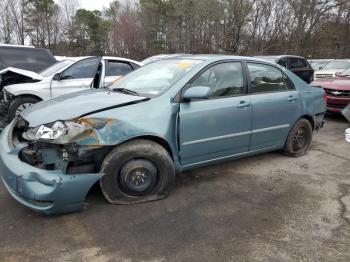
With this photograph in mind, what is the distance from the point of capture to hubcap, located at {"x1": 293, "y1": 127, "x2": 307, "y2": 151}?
5184 mm

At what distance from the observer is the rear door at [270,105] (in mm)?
4426

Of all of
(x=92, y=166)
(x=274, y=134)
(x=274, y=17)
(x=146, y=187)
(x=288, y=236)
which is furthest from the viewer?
(x=274, y=17)

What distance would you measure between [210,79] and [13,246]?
2671 mm

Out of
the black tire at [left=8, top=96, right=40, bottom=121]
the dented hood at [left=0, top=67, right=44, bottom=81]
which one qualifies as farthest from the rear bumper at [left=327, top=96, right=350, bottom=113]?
the black tire at [left=8, top=96, right=40, bottom=121]

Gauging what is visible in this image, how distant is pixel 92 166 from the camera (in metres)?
3.28

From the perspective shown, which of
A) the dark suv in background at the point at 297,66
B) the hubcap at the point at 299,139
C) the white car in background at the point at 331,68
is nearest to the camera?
the hubcap at the point at 299,139

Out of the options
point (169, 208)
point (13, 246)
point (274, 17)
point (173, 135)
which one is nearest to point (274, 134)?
point (173, 135)

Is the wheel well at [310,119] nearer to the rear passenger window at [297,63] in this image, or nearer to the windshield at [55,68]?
the windshield at [55,68]

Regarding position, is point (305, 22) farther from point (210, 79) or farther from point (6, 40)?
point (210, 79)

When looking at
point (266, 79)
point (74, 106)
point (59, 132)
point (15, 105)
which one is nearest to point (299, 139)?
point (266, 79)

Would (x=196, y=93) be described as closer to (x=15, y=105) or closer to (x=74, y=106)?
(x=74, y=106)

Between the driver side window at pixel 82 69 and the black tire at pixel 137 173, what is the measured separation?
14.3ft

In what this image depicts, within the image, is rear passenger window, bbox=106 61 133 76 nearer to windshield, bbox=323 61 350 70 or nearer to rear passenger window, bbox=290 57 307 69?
rear passenger window, bbox=290 57 307 69

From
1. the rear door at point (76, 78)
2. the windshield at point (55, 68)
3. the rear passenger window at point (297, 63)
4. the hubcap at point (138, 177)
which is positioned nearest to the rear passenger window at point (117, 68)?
the rear door at point (76, 78)
